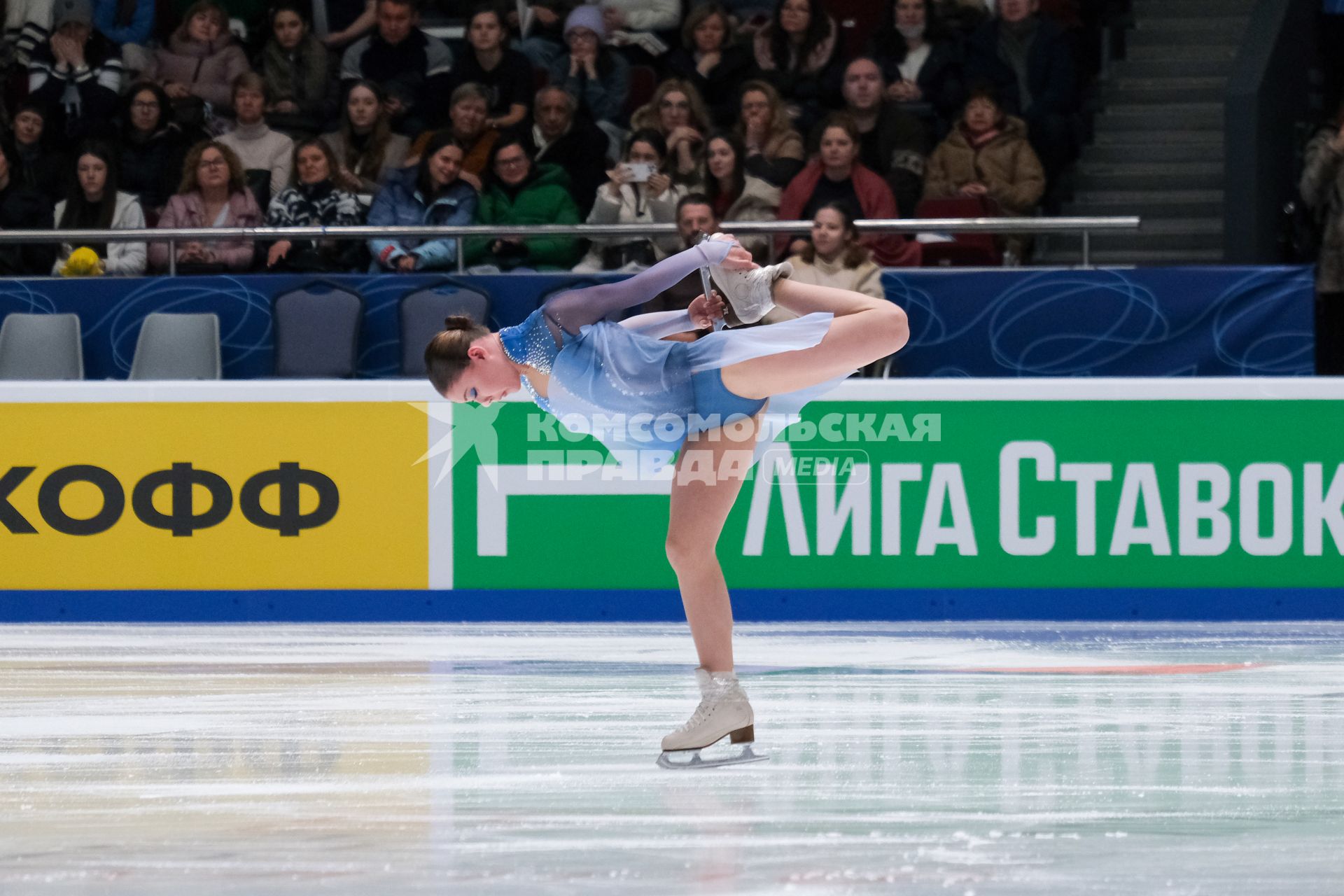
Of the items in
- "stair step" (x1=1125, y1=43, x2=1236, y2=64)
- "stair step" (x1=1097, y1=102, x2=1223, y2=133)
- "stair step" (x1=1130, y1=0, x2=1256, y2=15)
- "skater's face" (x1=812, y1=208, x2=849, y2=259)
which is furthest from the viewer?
"stair step" (x1=1130, y1=0, x2=1256, y2=15)

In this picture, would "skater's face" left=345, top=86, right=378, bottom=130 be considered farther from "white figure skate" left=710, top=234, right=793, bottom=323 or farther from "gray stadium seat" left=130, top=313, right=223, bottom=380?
"white figure skate" left=710, top=234, right=793, bottom=323

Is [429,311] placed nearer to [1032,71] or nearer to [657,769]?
[1032,71]

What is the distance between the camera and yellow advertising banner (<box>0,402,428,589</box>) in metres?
6.82

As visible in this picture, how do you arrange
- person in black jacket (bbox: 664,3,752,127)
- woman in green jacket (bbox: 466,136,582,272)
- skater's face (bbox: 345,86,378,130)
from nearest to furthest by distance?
woman in green jacket (bbox: 466,136,582,272), skater's face (bbox: 345,86,378,130), person in black jacket (bbox: 664,3,752,127)

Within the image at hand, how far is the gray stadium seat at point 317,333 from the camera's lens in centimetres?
752

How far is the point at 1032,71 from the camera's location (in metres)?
8.74

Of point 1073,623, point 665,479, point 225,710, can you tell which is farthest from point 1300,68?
point 225,710

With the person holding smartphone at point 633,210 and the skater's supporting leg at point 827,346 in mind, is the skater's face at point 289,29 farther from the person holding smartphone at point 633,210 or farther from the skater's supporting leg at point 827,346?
the skater's supporting leg at point 827,346

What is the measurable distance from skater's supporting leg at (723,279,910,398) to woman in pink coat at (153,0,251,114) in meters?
6.07

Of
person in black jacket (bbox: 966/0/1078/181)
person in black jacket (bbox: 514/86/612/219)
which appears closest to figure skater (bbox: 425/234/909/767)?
person in black jacket (bbox: 514/86/612/219)

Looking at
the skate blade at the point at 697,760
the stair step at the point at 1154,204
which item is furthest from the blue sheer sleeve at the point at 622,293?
the stair step at the point at 1154,204

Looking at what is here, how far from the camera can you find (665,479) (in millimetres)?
6711

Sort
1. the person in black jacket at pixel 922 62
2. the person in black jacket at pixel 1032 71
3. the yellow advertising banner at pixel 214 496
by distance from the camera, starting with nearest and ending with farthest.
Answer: the yellow advertising banner at pixel 214 496 < the person in black jacket at pixel 1032 71 < the person in black jacket at pixel 922 62

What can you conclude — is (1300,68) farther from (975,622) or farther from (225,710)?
(225,710)
